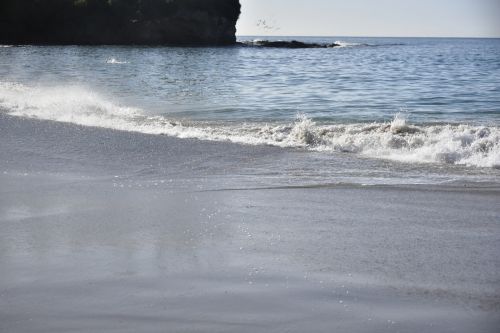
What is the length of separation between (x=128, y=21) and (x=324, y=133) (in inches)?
3764

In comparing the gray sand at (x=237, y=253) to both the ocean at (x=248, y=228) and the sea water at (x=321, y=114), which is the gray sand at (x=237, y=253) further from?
the sea water at (x=321, y=114)

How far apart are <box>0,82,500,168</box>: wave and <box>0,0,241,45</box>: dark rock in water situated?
86.3 meters

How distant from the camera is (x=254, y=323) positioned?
3738 millimetres

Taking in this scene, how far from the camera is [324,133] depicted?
39.9 ft

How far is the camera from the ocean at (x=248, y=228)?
3926 mm

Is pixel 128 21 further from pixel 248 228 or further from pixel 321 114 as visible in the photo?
pixel 248 228

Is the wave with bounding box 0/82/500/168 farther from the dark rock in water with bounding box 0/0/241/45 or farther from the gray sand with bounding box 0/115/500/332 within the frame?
the dark rock in water with bounding box 0/0/241/45

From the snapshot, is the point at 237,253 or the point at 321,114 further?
the point at 321,114

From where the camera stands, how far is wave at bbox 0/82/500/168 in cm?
981

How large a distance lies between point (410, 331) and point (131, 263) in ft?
6.87

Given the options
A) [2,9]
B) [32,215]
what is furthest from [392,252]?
[2,9]

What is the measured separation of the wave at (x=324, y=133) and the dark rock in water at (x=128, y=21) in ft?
283

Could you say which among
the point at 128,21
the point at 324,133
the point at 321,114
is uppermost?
the point at 128,21

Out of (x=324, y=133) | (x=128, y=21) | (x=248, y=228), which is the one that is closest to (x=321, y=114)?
(x=324, y=133)
